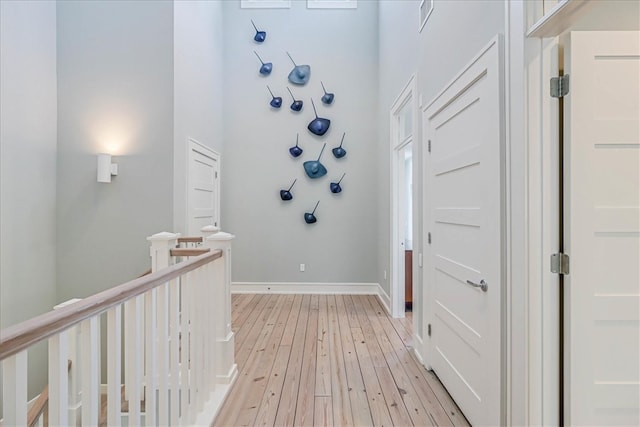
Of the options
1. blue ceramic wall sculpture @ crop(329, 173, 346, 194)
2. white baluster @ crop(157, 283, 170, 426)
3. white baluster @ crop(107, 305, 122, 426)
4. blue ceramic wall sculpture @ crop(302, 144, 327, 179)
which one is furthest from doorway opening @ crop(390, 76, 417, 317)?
white baluster @ crop(107, 305, 122, 426)

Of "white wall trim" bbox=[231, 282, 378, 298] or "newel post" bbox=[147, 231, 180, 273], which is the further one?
"white wall trim" bbox=[231, 282, 378, 298]

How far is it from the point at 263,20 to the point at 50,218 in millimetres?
4040

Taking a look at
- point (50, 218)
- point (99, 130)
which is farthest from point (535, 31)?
point (50, 218)

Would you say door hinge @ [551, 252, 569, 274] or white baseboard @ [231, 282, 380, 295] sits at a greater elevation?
door hinge @ [551, 252, 569, 274]

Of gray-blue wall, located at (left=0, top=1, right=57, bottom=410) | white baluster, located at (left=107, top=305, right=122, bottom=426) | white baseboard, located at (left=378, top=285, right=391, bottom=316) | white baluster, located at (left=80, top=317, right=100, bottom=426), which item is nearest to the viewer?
white baluster, located at (left=80, top=317, right=100, bottom=426)

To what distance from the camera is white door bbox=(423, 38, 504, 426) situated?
5.44ft

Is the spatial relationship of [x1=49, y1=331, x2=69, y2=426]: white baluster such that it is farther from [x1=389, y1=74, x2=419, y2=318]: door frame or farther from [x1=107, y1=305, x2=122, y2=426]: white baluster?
[x1=389, y1=74, x2=419, y2=318]: door frame

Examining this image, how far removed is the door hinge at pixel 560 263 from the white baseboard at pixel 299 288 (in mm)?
3937

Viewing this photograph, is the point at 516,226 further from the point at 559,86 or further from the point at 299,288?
the point at 299,288

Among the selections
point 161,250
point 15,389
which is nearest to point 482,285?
point 15,389

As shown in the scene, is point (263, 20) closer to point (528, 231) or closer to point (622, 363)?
point (528, 231)

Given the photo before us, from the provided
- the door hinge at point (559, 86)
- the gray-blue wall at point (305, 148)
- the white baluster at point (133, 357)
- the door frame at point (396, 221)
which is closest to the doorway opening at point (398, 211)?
the door frame at point (396, 221)

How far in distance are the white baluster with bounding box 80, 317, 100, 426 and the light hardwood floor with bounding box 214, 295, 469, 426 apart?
3.73 feet

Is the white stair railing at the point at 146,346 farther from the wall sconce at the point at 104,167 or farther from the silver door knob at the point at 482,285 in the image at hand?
the silver door knob at the point at 482,285
